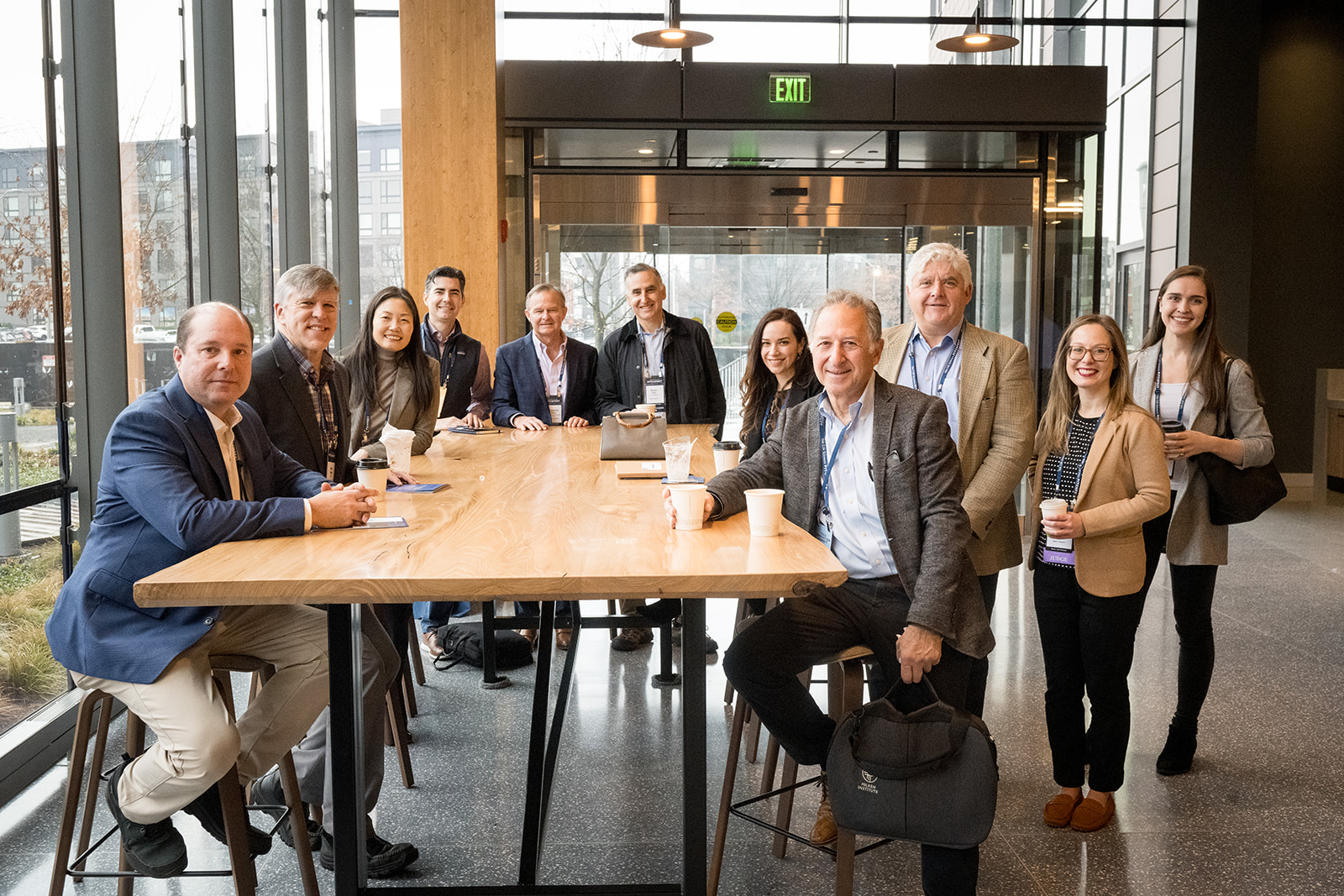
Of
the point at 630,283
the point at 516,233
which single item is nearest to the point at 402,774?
the point at 630,283

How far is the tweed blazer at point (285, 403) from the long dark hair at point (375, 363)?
2.46ft

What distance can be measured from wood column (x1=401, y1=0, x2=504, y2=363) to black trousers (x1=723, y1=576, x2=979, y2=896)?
4.57 m

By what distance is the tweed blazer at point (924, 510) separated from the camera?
2514 mm

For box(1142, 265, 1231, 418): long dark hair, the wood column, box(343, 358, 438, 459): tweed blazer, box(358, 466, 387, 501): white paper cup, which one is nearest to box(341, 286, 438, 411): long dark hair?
box(343, 358, 438, 459): tweed blazer

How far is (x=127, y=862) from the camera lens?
8.11 feet

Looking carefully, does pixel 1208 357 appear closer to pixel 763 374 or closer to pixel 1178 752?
pixel 1178 752

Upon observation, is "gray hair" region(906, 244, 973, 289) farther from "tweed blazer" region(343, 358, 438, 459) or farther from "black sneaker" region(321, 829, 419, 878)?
"black sneaker" region(321, 829, 419, 878)

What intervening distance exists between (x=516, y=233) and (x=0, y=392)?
5.12m

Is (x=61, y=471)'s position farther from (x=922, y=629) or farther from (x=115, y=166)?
(x=922, y=629)

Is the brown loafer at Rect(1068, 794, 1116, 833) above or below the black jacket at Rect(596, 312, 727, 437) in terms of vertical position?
below

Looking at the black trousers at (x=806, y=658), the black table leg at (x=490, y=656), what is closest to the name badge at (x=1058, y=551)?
the black trousers at (x=806, y=658)

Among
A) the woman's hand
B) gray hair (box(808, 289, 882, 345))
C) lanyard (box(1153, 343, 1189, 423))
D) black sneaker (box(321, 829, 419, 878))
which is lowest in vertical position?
black sneaker (box(321, 829, 419, 878))

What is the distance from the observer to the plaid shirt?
126 inches

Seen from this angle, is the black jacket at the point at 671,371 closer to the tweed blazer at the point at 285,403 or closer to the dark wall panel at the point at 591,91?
the tweed blazer at the point at 285,403
